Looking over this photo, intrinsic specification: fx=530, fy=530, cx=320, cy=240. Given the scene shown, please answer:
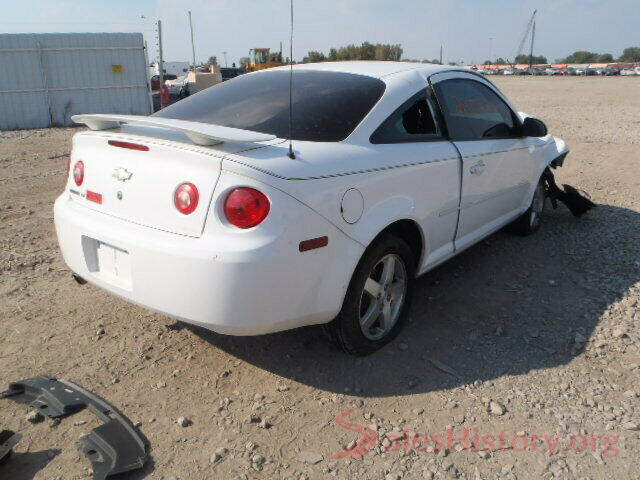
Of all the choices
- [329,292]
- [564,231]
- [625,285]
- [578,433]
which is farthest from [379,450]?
[564,231]

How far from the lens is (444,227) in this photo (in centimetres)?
349

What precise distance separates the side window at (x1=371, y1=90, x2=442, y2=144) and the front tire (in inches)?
22.4

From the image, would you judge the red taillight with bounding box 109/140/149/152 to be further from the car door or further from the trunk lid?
the car door

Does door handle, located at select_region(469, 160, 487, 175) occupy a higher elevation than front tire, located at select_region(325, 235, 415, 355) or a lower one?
higher

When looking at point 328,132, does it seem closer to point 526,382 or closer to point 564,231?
point 526,382

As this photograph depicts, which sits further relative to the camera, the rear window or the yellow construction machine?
the yellow construction machine

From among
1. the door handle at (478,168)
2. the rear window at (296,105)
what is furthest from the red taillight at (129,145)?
the door handle at (478,168)

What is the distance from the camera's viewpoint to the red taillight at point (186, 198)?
2.39 m

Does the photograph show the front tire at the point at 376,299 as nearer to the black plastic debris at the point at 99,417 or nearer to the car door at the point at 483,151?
the car door at the point at 483,151

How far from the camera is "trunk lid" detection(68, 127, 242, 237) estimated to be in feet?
7.82

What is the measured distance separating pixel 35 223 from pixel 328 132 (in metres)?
3.96

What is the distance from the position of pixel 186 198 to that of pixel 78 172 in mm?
928

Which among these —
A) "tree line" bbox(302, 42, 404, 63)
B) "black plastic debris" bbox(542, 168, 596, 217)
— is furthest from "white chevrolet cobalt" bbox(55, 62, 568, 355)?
"tree line" bbox(302, 42, 404, 63)

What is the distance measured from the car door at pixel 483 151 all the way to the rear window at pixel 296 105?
2.30ft
